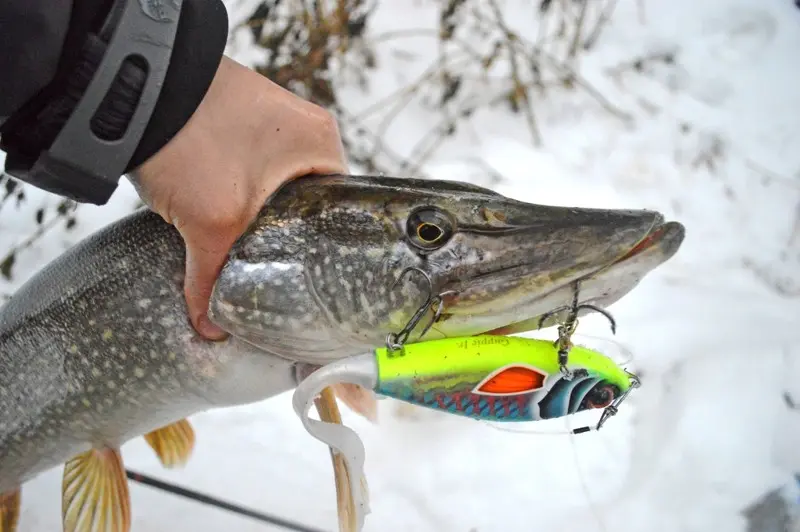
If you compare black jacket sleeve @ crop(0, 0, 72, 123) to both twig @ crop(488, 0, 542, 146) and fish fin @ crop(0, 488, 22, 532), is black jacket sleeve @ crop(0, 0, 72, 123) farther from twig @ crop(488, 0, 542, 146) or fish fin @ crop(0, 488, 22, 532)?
twig @ crop(488, 0, 542, 146)

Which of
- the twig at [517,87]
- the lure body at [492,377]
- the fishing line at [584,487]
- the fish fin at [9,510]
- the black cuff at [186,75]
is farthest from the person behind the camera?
the twig at [517,87]

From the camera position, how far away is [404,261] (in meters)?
0.93

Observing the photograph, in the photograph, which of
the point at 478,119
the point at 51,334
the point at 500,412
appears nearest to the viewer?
the point at 500,412

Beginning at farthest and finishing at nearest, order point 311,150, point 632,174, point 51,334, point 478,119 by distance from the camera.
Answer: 1. point 478,119
2. point 632,174
3. point 51,334
4. point 311,150

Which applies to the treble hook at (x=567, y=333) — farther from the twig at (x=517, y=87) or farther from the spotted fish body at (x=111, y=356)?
the twig at (x=517, y=87)

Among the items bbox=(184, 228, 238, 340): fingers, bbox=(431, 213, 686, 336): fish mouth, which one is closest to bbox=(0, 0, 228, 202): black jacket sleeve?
bbox=(184, 228, 238, 340): fingers

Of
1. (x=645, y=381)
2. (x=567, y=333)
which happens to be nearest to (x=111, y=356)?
(x=567, y=333)

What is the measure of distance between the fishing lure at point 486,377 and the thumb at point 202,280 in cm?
24

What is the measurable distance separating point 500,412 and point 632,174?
5.29ft

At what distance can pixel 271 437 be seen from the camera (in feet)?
5.50

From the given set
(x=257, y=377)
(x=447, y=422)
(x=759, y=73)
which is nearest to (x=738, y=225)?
(x=759, y=73)

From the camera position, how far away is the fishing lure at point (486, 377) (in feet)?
2.69

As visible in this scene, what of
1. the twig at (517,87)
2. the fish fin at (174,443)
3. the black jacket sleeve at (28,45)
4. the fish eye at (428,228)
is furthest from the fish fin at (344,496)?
the twig at (517,87)

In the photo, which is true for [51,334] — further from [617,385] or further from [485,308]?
[617,385]
